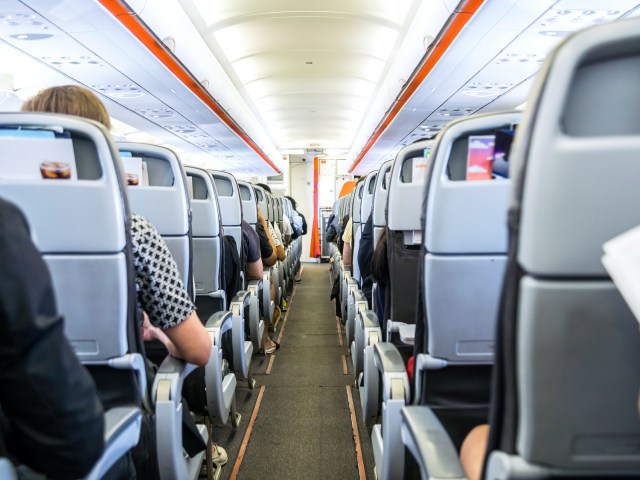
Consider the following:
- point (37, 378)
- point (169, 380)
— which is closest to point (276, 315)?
point (169, 380)

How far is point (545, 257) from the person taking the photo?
69cm

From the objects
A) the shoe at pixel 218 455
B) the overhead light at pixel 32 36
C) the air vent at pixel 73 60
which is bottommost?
the shoe at pixel 218 455

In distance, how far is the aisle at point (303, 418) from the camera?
8.39 ft

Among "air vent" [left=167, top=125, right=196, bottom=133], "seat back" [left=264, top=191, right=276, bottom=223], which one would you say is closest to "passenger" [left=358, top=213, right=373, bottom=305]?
"seat back" [left=264, top=191, right=276, bottom=223]

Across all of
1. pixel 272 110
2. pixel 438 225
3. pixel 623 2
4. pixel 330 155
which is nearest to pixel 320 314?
pixel 623 2

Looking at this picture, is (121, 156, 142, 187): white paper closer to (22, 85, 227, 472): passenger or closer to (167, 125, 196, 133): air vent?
(22, 85, 227, 472): passenger

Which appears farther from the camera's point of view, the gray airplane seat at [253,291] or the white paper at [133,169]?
the gray airplane seat at [253,291]

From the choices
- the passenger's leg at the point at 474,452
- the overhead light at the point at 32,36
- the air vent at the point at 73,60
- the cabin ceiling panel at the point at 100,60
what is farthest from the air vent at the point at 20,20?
the passenger's leg at the point at 474,452

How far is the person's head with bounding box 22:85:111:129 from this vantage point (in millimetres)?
1373

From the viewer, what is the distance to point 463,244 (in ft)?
4.31

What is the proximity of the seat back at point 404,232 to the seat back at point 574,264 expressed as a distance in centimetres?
104

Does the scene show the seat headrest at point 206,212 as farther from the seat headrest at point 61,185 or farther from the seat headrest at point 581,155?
the seat headrest at point 581,155

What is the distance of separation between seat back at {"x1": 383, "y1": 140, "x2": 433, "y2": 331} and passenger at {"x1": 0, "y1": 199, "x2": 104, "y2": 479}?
132cm

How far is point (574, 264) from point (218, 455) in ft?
8.07
